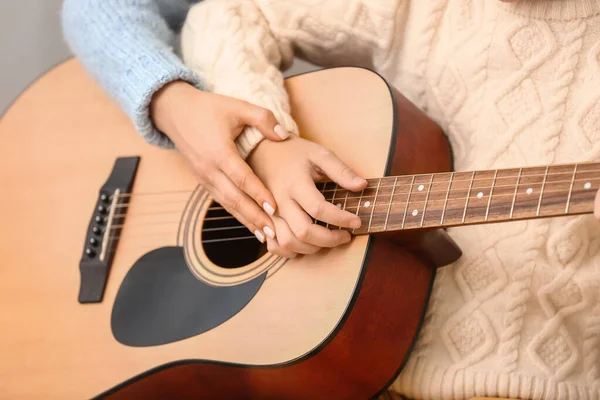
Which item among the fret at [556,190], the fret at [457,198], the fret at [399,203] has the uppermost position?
the fret at [556,190]

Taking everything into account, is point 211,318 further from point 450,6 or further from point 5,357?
point 450,6

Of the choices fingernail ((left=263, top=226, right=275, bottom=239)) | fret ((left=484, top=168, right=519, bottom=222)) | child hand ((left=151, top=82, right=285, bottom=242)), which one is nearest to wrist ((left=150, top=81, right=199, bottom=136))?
child hand ((left=151, top=82, right=285, bottom=242))

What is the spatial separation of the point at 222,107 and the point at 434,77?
1.00 ft

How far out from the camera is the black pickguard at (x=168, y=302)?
0.77 meters

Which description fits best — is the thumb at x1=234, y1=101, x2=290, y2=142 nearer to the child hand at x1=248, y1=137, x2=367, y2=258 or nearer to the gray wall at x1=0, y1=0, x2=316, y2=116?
the child hand at x1=248, y1=137, x2=367, y2=258

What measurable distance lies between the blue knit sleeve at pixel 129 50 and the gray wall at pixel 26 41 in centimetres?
41

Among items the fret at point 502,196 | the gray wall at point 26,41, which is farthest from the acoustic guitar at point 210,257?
the gray wall at point 26,41

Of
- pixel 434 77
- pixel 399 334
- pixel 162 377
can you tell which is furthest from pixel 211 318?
pixel 434 77

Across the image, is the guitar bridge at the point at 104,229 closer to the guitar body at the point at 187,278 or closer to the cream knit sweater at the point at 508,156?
the guitar body at the point at 187,278

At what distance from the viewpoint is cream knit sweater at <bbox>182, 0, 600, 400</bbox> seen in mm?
716

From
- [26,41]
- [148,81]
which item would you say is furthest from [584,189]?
[26,41]

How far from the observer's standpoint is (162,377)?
0.80 metres

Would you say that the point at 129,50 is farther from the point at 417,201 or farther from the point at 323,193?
the point at 417,201

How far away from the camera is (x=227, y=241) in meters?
0.85
